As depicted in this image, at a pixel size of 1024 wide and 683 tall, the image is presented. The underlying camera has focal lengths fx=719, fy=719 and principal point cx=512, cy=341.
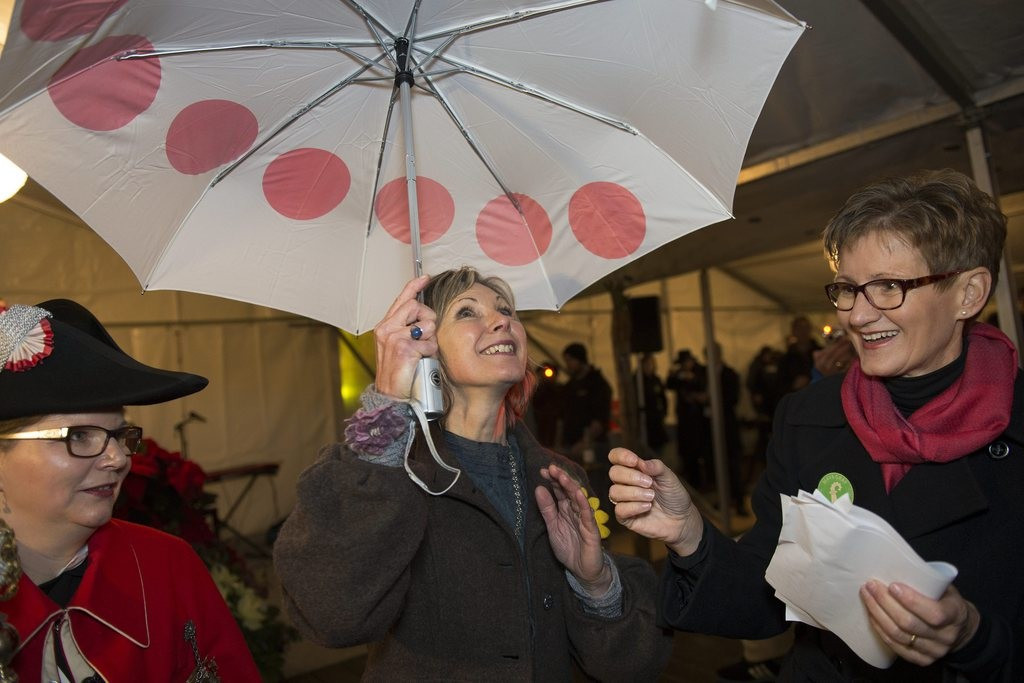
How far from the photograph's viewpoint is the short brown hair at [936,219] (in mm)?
1361

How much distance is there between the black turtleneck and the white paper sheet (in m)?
0.46

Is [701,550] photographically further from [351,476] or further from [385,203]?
[385,203]

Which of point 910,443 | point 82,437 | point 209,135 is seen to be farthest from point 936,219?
point 82,437

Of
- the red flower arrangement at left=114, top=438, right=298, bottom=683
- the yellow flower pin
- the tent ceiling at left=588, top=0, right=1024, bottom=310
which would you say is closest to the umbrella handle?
the yellow flower pin

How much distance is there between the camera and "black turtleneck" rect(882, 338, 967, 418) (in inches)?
55.3

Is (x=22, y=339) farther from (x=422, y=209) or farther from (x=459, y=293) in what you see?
(x=422, y=209)

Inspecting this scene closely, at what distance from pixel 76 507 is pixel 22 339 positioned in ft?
1.13

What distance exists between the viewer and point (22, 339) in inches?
55.1

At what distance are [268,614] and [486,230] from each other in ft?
8.34

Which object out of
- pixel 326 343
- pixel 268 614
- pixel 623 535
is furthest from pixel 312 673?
pixel 326 343

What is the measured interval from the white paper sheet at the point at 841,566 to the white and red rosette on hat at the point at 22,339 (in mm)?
1395

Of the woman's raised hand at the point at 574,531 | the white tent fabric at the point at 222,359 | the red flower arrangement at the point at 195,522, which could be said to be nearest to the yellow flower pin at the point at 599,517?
the woman's raised hand at the point at 574,531

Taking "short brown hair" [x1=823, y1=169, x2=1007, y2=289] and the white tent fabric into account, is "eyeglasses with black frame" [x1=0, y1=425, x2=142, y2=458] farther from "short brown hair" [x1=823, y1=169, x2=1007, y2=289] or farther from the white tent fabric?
the white tent fabric

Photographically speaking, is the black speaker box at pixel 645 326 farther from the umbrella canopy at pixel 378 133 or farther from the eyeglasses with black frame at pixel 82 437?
the eyeglasses with black frame at pixel 82 437
